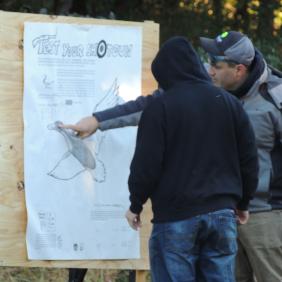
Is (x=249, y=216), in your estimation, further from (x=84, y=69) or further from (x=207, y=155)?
(x=84, y=69)

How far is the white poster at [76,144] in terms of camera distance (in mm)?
Answer: 4371

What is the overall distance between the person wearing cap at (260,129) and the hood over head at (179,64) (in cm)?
44

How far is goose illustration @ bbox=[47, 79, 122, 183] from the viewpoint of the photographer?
4395mm

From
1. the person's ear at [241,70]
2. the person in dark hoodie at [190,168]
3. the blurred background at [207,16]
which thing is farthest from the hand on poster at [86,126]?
the blurred background at [207,16]

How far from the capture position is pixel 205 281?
3.65 metres

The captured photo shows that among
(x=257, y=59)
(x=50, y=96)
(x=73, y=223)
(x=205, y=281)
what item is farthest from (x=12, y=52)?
(x=205, y=281)

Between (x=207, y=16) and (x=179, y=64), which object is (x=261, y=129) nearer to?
(x=179, y=64)

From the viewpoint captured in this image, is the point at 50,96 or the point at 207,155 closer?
the point at 207,155

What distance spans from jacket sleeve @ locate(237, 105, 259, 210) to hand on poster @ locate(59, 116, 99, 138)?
95 cm

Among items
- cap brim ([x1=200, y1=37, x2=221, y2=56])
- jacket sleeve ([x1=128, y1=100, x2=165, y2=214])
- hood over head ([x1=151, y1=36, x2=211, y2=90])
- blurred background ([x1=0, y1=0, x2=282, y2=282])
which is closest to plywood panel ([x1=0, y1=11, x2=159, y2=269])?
cap brim ([x1=200, y1=37, x2=221, y2=56])

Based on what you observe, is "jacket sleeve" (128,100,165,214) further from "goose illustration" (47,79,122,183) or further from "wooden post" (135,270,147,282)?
"wooden post" (135,270,147,282)

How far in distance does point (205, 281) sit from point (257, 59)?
122 cm

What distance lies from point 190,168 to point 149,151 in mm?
203

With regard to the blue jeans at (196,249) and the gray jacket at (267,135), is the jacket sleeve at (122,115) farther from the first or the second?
the blue jeans at (196,249)
